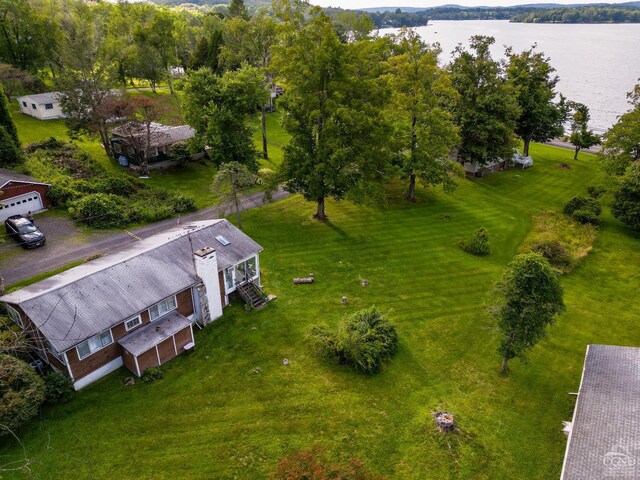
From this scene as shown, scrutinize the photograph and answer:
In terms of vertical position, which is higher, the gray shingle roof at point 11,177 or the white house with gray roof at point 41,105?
the white house with gray roof at point 41,105

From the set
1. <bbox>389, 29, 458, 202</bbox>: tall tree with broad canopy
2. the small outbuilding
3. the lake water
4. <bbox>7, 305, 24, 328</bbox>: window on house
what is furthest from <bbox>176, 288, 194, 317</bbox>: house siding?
the lake water

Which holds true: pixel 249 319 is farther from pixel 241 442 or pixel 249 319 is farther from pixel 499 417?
pixel 499 417

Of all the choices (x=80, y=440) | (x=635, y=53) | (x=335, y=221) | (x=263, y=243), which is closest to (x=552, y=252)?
(x=335, y=221)

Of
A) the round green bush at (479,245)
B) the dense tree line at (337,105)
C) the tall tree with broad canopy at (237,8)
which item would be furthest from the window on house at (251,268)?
the tall tree with broad canopy at (237,8)

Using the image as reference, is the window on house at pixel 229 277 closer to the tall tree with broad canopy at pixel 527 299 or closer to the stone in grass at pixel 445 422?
the stone in grass at pixel 445 422

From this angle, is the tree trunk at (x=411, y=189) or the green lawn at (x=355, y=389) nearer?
the green lawn at (x=355, y=389)

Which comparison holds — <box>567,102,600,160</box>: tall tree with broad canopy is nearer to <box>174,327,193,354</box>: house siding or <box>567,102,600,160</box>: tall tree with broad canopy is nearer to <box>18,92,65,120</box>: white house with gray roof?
<box>174,327,193,354</box>: house siding
